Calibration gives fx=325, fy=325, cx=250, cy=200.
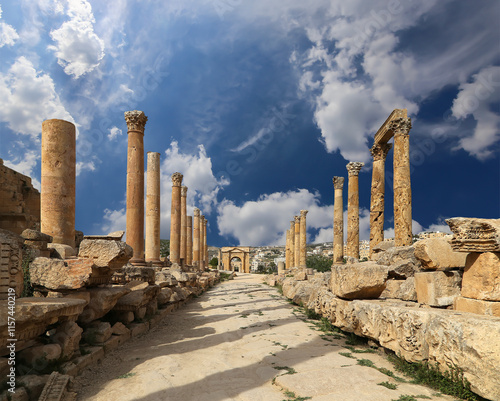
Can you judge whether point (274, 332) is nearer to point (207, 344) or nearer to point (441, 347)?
point (207, 344)

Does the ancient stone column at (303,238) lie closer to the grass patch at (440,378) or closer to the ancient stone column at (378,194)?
the ancient stone column at (378,194)

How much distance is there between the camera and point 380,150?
1700cm

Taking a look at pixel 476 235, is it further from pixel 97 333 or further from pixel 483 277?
pixel 97 333

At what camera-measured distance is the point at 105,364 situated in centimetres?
535

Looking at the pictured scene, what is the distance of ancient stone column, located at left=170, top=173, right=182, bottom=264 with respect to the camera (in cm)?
2291

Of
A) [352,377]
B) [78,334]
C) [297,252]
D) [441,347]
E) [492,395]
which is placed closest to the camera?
[492,395]

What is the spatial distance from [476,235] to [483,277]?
2.01 ft

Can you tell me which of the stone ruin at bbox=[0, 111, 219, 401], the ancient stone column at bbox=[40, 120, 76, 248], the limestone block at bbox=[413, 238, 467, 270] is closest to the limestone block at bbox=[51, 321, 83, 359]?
the stone ruin at bbox=[0, 111, 219, 401]

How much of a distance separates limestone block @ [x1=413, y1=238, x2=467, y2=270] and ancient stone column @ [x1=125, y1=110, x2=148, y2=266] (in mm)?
10256

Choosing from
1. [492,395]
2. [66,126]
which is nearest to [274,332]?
[492,395]

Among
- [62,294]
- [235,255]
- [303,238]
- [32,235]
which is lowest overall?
[235,255]

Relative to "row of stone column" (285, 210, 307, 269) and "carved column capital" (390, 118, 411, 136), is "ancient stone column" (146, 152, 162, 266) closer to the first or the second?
"carved column capital" (390, 118, 411, 136)

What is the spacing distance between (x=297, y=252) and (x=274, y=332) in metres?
29.6

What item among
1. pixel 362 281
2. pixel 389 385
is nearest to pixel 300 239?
pixel 362 281
